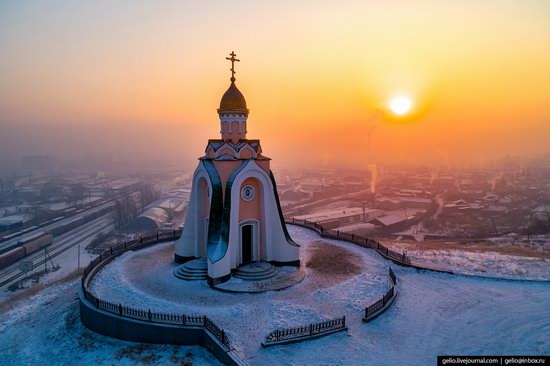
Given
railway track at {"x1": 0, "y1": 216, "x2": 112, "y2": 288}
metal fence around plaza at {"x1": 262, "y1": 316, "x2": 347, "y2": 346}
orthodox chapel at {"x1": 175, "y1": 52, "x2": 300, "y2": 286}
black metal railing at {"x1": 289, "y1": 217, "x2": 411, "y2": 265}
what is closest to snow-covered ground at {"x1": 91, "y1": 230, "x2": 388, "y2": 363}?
metal fence around plaza at {"x1": 262, "y1": 316, "x2": 347, "y2": 346}

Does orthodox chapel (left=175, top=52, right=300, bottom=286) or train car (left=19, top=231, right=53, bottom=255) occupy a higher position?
orthodox chapel (left=175, top=52, right=300, bottom=286)

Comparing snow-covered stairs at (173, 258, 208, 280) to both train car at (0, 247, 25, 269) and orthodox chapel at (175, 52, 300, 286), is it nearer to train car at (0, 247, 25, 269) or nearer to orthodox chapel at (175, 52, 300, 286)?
orthodox chapel at (175, 52, 300, 286)

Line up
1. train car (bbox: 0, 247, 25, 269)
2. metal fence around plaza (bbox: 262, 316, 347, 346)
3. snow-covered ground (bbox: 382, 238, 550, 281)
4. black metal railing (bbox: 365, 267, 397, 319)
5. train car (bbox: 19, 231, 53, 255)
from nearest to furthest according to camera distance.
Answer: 1. metal fence around plaza (bbox: 262, 316, 347, 346)
2. black metal railing (bbox: 365, 267, 397, 319)
3. snow-covered ground (bbox: 382, 238, 550, 281)
4. train car (bbox: 0, 247, 25, 269)
5. train car (bbox: 19, 231, 53, 255)

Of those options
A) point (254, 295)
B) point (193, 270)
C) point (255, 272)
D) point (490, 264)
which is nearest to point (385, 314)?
point (254, 295)

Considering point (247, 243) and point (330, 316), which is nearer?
point (330, 316)

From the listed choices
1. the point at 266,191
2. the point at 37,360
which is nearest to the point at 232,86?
the point at 266,191

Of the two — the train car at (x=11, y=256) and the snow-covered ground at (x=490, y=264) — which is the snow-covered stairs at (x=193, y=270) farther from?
the train car at (x=11, y=256)

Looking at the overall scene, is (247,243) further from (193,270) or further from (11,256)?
(11,256)

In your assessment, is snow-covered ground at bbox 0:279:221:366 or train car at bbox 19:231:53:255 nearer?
snow-covered ground at bbox 0:279:221:366
